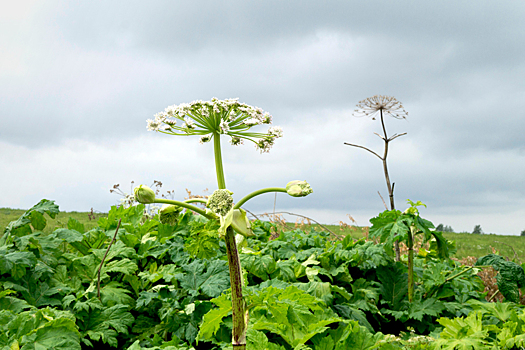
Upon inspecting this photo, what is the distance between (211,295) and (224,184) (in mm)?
1551

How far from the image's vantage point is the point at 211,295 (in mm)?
3021

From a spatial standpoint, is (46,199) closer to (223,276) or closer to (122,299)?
(122,299)

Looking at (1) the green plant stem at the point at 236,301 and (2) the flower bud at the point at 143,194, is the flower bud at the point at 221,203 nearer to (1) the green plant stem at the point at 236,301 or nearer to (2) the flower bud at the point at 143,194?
(1) the green plant stem at the point at 236,301

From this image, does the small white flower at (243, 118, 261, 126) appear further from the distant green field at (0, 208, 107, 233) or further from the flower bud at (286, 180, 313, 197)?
the distant green field at (0, 208, 107, 233)

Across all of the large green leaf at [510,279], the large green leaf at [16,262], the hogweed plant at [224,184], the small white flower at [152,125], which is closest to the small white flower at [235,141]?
the hogweed plant at [224,184]

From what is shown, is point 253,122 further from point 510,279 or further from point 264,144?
point 510,279

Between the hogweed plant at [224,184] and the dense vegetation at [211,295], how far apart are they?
0.83 feet

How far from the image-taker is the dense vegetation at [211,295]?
2526mm

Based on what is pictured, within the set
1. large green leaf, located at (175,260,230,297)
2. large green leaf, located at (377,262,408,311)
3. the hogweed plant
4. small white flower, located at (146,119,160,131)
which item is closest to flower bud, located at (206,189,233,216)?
the hogweed plant

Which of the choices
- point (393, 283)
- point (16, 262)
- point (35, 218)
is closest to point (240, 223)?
point (16, 262)

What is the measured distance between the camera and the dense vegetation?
2.53 metres

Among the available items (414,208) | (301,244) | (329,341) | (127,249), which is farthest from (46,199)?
(414,208)

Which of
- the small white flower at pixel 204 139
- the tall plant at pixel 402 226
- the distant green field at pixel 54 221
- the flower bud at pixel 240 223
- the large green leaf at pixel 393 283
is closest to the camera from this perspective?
the flower bud at pixel 240 223

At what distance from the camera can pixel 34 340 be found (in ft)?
7.87
